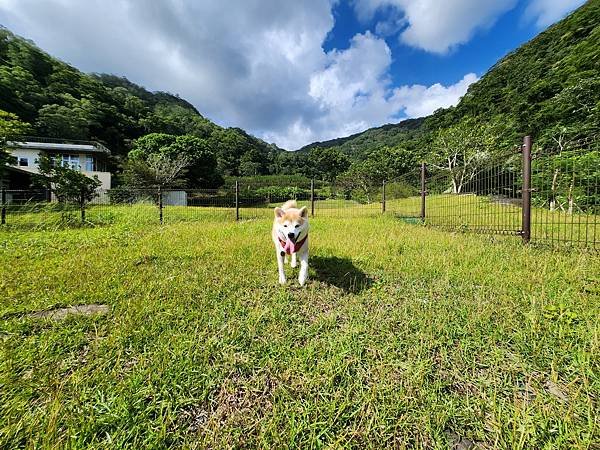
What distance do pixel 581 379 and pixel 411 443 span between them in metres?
1.10

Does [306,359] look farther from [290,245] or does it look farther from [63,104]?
[63,104]

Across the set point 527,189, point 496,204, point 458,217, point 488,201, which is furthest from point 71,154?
point 527,189

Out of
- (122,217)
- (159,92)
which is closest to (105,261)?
(122,217)

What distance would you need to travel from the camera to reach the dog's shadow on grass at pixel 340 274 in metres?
2.80

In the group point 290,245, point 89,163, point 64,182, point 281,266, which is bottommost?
point 281,266

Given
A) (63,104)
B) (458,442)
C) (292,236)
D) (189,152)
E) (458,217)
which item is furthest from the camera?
(63,104)

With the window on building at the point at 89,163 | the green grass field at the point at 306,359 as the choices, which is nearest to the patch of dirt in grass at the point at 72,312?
the green grass field at the point at 306,359

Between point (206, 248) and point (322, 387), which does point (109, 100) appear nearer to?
point (206, 248)

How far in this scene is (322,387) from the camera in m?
1.35

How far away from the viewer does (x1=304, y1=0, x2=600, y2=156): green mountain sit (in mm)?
18750

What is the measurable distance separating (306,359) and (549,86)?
3566cm

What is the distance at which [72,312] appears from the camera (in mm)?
2096

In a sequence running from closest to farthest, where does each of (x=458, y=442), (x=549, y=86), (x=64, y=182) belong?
(x=458, y=442), (x=64, y=182), (x=549, y=86)

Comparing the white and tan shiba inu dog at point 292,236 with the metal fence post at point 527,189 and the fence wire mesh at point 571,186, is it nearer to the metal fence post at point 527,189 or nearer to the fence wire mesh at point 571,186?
the metal fence post at point 527,189
